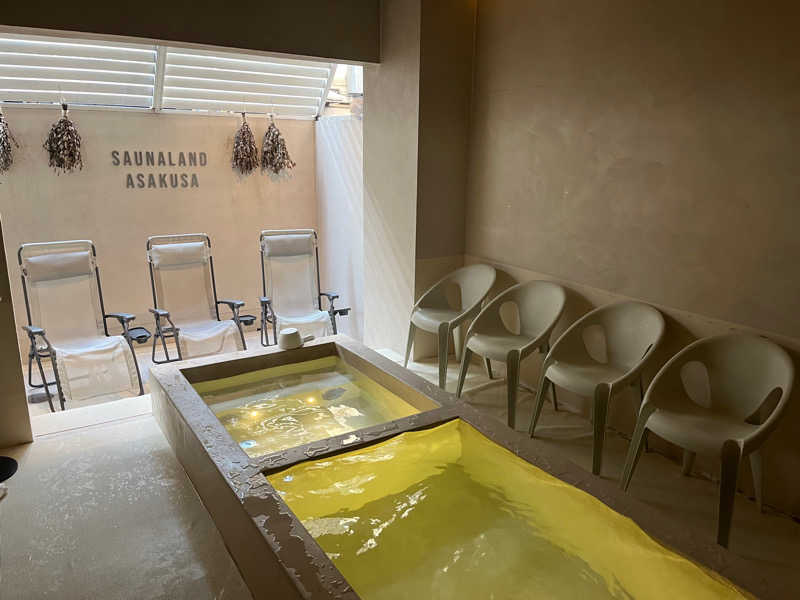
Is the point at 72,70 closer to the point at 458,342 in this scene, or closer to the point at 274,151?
the point at 274,151

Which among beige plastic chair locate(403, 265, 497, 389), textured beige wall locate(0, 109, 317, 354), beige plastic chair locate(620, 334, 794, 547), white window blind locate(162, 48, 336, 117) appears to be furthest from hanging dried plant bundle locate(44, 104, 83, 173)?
beige plastic chair locate(620, 334, 794, 547)

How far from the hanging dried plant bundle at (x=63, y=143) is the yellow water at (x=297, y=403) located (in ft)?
10.2

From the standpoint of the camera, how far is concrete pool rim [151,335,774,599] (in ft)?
5.72

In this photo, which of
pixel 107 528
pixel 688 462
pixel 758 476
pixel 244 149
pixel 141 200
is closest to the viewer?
pixel 107 528

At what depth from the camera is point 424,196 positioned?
4.14 meters

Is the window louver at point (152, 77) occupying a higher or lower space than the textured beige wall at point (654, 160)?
higher

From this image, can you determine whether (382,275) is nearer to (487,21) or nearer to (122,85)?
(487,21)

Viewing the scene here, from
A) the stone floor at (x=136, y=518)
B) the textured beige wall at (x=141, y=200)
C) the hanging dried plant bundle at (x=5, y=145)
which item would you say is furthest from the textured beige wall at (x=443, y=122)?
the hanging dried plant bundle at (x=5, y=145)

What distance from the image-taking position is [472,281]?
13.4 ft

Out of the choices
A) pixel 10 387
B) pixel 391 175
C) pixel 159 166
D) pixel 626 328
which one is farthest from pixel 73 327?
pixel 626 328

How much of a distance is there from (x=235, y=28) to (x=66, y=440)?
8.63ft

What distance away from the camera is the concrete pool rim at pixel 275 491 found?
1.74 m

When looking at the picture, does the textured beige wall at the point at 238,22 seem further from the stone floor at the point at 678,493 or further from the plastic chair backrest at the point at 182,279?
the stone floor at the point at 678,493

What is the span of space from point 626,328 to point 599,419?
23.5 inches
